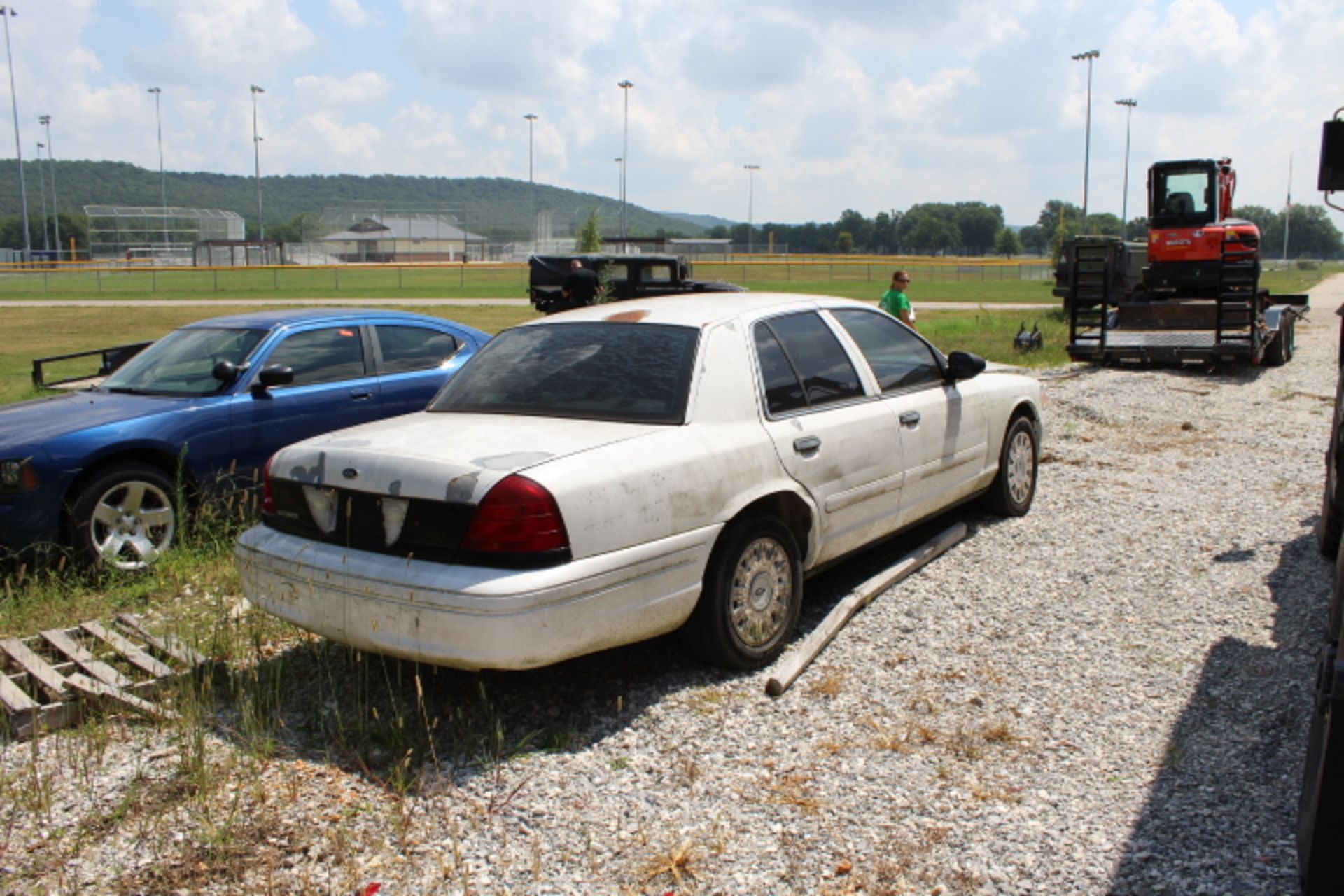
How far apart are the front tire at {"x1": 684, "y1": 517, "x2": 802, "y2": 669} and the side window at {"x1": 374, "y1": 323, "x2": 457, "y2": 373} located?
407 cm

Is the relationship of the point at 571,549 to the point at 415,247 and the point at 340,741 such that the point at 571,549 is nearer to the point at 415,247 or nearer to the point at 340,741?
the point at 340,741

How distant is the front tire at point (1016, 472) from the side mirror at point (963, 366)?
0.82 meters

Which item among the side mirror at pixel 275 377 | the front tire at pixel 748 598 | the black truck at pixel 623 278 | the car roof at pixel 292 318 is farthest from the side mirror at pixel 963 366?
the black truck at pixel 623 278

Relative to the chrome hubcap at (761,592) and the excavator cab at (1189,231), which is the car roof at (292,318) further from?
the excavator cab at (1189,231)

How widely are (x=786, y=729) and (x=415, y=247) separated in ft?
352

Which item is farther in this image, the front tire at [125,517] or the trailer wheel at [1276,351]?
the trailer wheel at [1276,351]

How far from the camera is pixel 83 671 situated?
15.6 feet

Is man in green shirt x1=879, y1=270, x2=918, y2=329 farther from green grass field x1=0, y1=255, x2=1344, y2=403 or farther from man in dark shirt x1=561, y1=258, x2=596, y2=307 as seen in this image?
man in dark shirt x1=561, y1=258, x2=596, y2=307

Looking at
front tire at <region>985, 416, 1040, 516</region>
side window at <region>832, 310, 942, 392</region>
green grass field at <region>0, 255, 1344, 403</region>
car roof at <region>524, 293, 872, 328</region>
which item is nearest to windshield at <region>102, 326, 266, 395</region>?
car roof at <region>524, 293, 872, 328</region>

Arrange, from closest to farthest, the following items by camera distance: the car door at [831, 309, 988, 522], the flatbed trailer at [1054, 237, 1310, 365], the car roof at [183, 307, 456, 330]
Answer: the car door at [831, 309, 988, 522] < the car roof at [183, 307, 456, 330] < the flatbed trailer at [1054, 237, 1310, 365]

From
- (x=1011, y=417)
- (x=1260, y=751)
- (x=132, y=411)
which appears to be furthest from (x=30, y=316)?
(x=1260, y=751)

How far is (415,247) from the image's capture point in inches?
4205

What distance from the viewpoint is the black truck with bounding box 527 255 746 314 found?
20625 mm

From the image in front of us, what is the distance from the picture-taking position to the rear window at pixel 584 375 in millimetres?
4703
